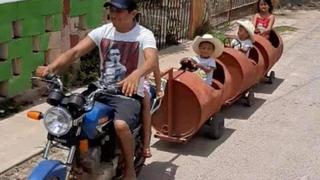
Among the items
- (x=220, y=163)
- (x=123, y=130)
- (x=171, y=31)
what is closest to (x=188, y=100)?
(x=220, y=163)

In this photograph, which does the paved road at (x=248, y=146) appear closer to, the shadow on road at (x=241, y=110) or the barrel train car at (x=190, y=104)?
the shadow on road at (x=241, y=110)

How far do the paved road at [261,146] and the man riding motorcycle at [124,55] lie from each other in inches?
40.7

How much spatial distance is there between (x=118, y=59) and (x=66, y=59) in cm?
43

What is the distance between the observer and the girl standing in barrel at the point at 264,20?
879cm

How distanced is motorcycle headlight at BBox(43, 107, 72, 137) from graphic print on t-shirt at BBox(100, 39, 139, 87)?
0.79 m

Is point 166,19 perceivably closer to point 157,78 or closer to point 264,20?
point 264,20

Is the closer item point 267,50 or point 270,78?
Result: point 267,50

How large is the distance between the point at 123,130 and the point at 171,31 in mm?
7313

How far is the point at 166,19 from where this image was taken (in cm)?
1127

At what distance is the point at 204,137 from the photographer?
643 centimetres

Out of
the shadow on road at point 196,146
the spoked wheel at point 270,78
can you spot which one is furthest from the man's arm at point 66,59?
the spoked wheel at point 270,78

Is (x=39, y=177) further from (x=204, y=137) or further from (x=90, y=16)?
(x=90, y=16)

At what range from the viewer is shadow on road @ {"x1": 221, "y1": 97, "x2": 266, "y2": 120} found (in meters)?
7.29

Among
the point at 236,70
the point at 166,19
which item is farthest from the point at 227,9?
the point at 236,70
